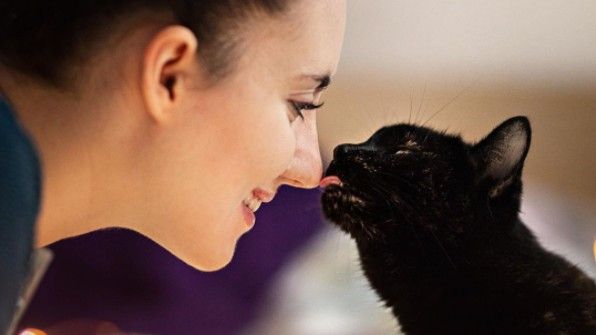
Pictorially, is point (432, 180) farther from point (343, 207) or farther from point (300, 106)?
point (300, 106)

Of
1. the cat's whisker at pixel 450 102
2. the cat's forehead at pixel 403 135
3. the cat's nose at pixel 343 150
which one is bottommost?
the cat's nose at pixel 343 150

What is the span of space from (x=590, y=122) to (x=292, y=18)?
39cm

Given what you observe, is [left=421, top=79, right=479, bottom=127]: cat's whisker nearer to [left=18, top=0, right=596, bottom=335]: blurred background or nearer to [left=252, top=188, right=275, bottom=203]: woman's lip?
[left=18, top=0, right=596, bottom=335]: blurred background

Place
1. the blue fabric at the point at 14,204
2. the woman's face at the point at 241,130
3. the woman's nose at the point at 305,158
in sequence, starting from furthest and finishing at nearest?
the woman's nose at the point at 305,158 → the woman's face at the point at 241,130 → the blue fabric at the point at 14,204

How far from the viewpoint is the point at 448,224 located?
71 cm

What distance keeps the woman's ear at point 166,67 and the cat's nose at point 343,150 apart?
0.81 feet

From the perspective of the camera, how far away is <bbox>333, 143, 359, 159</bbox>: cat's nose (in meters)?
0.73

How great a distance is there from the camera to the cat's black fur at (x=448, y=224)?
0.69 metres

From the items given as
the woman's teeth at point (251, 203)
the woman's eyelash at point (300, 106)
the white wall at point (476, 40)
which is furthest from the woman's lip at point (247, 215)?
the white wall at point (476, 40)

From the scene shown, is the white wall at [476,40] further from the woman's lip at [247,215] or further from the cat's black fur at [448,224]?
the woman's lip at [247,215]

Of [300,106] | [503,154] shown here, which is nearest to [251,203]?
→ [300,106]

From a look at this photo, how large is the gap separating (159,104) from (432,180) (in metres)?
0.32

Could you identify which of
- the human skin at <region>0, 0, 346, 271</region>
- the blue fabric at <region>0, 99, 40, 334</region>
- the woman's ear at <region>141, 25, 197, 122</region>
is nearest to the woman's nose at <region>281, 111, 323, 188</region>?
the human skin at <region>0, 0, 346, 271</region>

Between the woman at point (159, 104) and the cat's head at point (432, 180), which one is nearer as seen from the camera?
the woman at point (159, 104)
